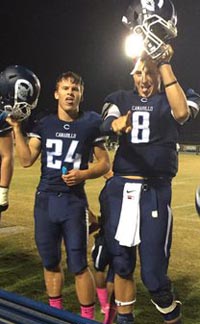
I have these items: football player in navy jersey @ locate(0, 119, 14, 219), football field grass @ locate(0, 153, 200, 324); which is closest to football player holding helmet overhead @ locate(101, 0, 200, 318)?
football field grass @ locate(0, 153, 200, 324)

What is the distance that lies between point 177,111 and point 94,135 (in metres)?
0.78

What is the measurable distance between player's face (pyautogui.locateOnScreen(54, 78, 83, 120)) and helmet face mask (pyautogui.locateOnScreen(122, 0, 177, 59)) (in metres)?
0.67

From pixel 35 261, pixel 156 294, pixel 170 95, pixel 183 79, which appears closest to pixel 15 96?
pixel 170 95

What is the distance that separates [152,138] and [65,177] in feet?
2.12

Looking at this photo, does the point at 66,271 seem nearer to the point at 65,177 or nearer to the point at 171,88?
the point at 65,177

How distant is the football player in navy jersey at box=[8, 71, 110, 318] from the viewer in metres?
3.27

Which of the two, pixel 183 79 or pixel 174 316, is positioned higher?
pixel 183 79

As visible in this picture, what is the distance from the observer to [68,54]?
3678cm

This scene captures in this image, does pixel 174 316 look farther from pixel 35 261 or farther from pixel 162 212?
pixel 35 261

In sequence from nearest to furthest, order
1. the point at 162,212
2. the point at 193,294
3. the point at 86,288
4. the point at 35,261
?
the point at 162,212 → the point at 86,288 → the point at 193,294 → the point at 35,261

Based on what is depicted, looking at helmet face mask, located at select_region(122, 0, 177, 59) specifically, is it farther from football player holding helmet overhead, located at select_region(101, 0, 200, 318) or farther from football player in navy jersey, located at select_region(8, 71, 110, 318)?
football player in navy jersey, located at select_region(8, 71, 110, 318)

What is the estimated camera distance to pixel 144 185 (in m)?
2.99

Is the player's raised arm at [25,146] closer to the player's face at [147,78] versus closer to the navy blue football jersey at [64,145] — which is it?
the navy blue football jersey at [64,145]

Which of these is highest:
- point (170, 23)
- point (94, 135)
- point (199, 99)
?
point (170, 23)
